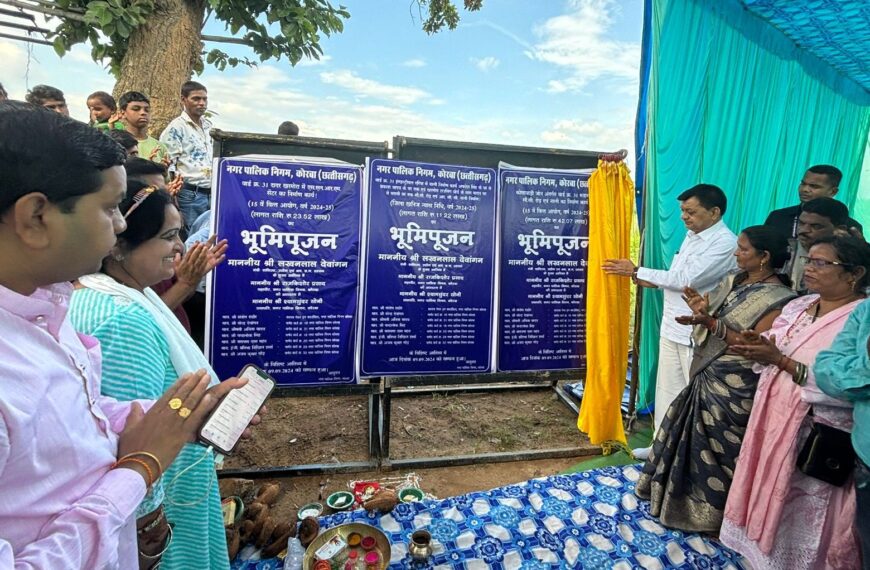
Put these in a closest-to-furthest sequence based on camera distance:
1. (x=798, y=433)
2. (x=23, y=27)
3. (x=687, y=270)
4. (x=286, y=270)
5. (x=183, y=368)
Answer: (x=183, y=368) → (x=798, y=433) → (x=286, y=270) → (x=687, y=270) → (x=23, y=27)

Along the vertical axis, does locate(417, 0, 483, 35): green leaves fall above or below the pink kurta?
above

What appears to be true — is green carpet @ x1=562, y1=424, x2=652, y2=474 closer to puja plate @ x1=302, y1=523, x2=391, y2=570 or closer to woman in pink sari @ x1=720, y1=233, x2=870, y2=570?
woman in pink sari @ x1=720, y1=233, x2=870, y2=570

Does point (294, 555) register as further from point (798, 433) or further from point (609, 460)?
point (798, 433)

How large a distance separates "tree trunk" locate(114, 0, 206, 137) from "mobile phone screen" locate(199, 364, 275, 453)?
18.5 feet

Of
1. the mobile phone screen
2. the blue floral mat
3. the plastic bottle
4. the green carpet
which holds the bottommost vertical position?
the green carpet

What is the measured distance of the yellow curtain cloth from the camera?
3535 mm

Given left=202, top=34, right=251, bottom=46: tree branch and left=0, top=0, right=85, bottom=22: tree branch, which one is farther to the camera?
left=202, top=34, right=251, bottom=46: tree branch

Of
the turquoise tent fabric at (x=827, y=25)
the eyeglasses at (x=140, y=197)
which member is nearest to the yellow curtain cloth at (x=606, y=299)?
the turquoise tent fabric at (x=827, y=25)

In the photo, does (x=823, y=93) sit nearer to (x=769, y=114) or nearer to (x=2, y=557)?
(x=769, y=114)

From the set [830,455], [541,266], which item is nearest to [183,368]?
[541,266]

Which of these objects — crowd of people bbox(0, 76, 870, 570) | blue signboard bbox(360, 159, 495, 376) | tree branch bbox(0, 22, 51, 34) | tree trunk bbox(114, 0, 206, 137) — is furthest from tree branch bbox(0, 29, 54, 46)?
blue signboard bbox(360, 159, 495, 376)

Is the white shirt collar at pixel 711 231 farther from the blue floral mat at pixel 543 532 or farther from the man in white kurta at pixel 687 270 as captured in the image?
the blue floral mat at pixel 543 532

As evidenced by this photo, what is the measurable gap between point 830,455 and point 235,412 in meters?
2.64

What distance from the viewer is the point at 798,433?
2.23 metres
